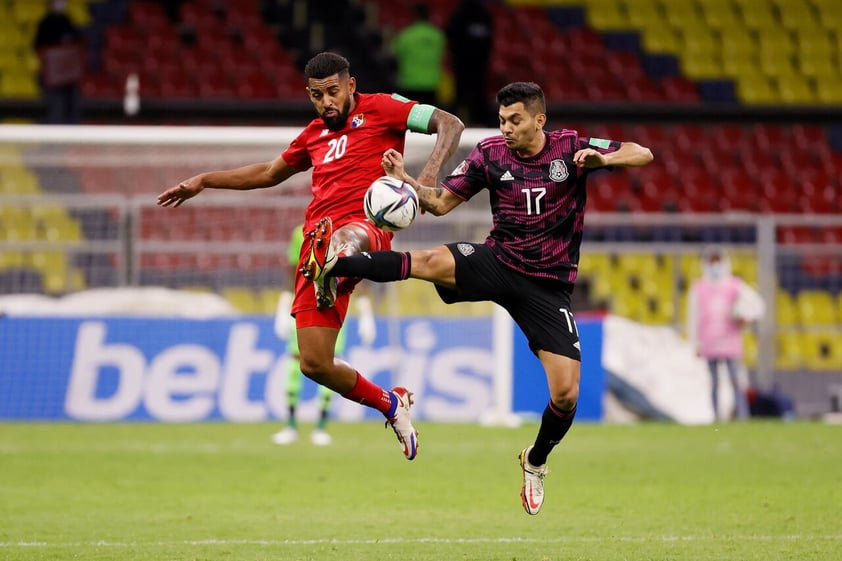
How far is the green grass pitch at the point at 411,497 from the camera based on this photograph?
24.8 feet

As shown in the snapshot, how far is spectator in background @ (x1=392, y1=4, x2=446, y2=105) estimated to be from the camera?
20.3 meters

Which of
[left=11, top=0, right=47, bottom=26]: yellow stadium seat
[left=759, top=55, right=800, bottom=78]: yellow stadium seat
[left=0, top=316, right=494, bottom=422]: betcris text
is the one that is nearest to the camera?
[left=0, top=316, right=494, bottom=422]: betcris text

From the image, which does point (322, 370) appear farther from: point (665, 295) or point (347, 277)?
point (665, 295)

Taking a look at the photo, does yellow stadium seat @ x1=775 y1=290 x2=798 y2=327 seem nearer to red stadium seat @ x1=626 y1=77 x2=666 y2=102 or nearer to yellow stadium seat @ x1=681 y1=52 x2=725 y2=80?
red stadium seat @ x1=626 y1=77 x2=666 y2=102

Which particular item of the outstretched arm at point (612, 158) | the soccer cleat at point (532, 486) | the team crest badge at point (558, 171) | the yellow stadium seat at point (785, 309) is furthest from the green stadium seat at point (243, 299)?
the outstretched arm at point (612, 158)

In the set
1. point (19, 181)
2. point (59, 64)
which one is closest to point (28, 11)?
point (59, 64)

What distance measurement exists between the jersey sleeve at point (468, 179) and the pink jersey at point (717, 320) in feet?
29.9

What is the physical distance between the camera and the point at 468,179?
795cm

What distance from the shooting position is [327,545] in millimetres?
7641

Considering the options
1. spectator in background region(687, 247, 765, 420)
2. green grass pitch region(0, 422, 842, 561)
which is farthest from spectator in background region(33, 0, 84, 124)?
spectator in background region(687, 247, 765, 420)

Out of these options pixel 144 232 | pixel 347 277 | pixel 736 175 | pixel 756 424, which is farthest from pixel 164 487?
pixel 736 175

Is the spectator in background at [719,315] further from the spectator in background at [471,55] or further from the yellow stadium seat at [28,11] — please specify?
the yellow stadium seat at [28,11]

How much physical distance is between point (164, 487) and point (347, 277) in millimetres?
3495

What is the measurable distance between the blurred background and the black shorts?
23.6 feet
